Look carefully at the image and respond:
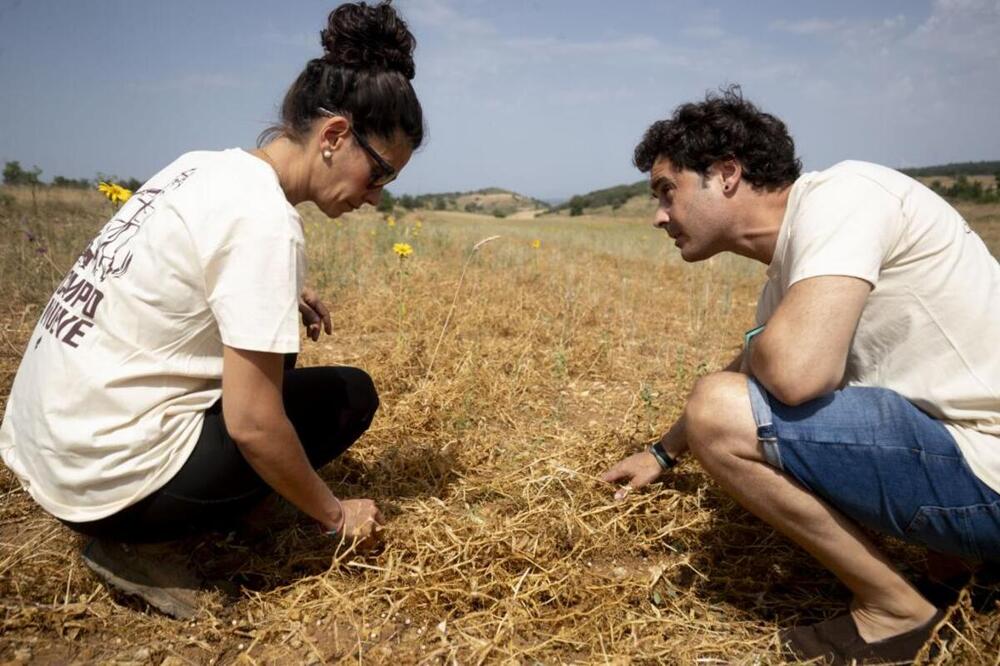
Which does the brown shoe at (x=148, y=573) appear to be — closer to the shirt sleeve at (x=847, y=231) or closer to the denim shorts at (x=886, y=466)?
the denim shorts at (x=886, y=466)

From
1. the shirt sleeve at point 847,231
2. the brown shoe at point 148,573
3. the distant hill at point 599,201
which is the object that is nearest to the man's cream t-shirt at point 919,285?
the shirt sleeve at point 847,231

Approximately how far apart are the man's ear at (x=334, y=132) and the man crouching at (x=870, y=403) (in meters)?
1.09

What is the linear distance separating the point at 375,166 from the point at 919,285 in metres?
1.31

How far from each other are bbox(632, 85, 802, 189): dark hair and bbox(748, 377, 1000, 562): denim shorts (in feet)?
2.16

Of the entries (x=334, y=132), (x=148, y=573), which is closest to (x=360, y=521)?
(x=148, y=573)

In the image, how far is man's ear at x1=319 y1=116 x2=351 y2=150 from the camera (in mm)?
1375

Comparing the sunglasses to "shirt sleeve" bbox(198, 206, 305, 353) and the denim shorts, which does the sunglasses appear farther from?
the denim shorts

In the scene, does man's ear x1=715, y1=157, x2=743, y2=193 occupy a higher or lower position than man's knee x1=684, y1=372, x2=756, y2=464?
higher

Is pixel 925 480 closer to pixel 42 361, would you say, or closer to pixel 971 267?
pixel 971 267

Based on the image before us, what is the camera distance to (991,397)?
1.25 metres

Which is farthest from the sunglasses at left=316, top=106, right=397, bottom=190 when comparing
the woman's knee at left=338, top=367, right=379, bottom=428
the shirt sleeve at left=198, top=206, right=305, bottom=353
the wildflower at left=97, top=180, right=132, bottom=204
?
the wildflower at left=97, top=180, right=132, bottom=204

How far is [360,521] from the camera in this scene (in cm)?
159

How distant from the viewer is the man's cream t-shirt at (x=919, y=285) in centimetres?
125

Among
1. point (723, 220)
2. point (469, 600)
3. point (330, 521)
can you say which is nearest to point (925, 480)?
point (723, 220)
